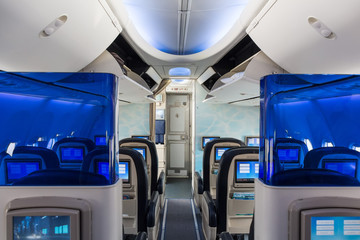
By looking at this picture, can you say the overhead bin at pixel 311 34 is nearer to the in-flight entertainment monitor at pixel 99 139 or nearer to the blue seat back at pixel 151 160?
the in-flight entertainment monitor at pixel 99 139

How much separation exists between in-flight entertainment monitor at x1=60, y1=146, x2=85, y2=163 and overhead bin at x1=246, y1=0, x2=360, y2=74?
76.5 inches

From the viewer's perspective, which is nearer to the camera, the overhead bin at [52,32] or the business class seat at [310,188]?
the business class seat at [310,188]

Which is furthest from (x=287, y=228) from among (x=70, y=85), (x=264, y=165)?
(x=70, y=85)

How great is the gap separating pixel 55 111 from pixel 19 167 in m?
0.42

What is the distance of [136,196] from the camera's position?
289 cm

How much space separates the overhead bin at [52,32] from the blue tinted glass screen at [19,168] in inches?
40.5

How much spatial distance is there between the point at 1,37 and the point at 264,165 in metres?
2.21

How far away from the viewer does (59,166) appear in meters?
1.37

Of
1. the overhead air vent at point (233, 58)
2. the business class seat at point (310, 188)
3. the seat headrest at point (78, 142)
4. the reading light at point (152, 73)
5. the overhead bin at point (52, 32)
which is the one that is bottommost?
the business class seat at point (310, 188)

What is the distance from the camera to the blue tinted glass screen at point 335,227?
125 cm

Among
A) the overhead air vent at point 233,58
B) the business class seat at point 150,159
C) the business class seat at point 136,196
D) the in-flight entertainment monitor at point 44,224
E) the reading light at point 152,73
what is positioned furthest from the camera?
the reading light at point 152,73

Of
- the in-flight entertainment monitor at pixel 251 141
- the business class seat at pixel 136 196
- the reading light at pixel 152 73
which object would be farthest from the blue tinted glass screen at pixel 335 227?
the in-flight entertainment monitor at pixel 251 141

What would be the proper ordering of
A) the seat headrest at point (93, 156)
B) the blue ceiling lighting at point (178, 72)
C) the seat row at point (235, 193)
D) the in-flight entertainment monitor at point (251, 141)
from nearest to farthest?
the seat headrest at point (93, 156) < the seat row at point (235, 193) < the blue ceiling lighting at point (178, 72) < the in-flight entertainment monitor at point (251, 141)

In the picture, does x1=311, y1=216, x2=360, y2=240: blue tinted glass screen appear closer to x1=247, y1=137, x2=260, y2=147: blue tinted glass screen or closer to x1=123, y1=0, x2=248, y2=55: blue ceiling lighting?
x1=123, y1=0, x2=248, y2=55: blue ceiling lighting
